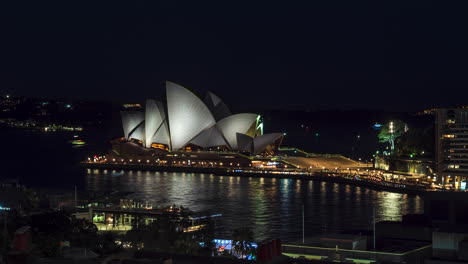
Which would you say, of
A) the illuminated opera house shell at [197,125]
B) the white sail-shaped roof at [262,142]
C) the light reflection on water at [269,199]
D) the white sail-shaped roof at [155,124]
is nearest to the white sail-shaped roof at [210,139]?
the illuminated opera house shell at [197,125]

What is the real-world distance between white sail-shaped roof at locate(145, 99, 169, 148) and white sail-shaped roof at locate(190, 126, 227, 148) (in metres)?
1.72

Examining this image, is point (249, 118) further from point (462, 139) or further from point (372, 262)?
point (372, 262)

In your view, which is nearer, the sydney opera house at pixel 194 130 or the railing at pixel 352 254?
the railing at pixel 352 254

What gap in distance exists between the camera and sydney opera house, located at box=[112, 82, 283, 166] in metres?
40.5

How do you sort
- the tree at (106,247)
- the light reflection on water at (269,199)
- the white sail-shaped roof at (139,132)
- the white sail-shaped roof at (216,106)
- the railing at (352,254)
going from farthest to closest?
the white sail-shaped roof at (139,132) → the white sail-shaped roof at (216,106) → the light reflection on water at (269,199) → the railing at (352,254) → the tree at (106,247)

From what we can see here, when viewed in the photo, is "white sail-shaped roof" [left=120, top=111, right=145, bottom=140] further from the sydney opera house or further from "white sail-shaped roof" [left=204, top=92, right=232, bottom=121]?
"white sail-shaped roof" [left=204, top=92, right=232, bottom=121]

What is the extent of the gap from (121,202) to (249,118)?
847 inches

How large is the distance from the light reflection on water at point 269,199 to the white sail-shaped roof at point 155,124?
14.6 ft

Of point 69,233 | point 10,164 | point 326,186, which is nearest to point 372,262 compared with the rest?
point 69,233

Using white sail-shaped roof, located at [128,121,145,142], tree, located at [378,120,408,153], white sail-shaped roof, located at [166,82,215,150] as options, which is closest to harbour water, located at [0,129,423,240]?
white sail-shaped roof, located at [166,82,215,150]

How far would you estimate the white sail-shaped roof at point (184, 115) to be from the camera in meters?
40.2

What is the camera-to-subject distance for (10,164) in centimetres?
4450

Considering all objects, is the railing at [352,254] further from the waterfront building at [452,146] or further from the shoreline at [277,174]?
the waterfront building at [452,146]

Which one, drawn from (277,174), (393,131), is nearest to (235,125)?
(277,174)
